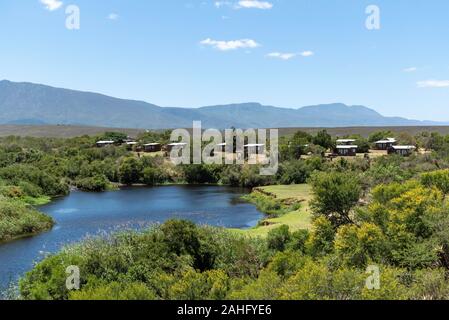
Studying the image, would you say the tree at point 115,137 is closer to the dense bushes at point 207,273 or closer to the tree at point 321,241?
the dense bushes at point 207,273

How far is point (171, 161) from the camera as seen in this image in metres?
116

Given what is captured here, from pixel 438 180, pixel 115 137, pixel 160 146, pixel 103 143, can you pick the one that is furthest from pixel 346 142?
pixel 438 180

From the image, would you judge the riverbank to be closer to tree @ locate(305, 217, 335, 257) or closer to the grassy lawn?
the grassy lawn

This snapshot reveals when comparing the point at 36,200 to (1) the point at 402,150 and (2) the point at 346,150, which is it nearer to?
(2) the point at 346,150

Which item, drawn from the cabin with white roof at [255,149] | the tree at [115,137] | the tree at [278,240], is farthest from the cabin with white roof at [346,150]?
the tree at [278,240]

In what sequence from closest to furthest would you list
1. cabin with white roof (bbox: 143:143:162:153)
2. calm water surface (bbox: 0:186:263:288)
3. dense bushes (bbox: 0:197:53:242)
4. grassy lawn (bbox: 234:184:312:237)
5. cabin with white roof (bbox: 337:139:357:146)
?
calm water surface (bbox: 0:186:263:288) → grassy lawn (bbox: 234:184:312:237) → dense bushes (bbox: 0:197:53:242) → cabin with white roof (bbox: 337:139:357:146) → cabin with white roof (bbox: 143:143:162:153)

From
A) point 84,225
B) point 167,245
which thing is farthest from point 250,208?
point 167,245

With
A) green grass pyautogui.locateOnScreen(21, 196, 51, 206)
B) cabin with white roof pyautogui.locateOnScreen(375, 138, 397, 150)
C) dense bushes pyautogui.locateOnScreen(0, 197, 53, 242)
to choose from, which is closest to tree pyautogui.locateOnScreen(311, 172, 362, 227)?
dense bushes pyautogui.locateOnScreen(0, 197, 53, 242)

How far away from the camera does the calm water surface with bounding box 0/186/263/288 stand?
47656 millimetres

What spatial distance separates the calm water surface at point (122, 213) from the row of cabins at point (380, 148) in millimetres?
32242

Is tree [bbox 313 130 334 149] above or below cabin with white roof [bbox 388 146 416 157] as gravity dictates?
above

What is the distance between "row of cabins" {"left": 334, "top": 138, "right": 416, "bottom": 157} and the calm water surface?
32242mm

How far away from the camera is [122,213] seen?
6962 centimetres
